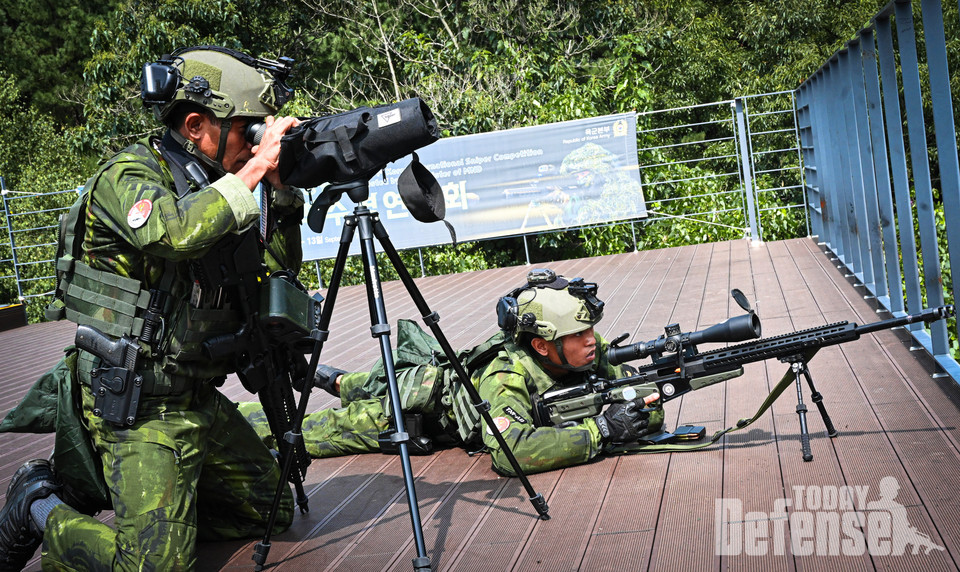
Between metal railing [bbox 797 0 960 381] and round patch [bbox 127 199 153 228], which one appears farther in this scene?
metal railing [bbox 797 0 960 381]

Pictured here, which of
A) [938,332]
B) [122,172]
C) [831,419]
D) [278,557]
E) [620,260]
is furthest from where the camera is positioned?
[620,260]

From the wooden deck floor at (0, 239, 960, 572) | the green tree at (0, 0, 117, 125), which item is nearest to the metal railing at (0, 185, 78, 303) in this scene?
the green tree at (0, 0, 117, 125)

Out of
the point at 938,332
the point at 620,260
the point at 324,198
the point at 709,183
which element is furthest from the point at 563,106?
the point at 324,198

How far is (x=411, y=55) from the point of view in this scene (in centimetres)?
1886

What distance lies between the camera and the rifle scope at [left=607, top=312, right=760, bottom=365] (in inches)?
149

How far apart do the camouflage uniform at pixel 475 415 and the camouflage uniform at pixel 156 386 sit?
3.88 ft

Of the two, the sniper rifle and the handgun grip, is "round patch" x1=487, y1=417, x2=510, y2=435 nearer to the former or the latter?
the sniper rifle

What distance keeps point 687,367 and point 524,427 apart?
0.78 m

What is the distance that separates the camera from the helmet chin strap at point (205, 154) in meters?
3.39

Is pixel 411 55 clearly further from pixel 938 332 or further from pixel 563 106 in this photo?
pixel 938 332

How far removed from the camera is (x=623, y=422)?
4117 mm

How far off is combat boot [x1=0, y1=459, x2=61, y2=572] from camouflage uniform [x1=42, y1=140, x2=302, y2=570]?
9cm

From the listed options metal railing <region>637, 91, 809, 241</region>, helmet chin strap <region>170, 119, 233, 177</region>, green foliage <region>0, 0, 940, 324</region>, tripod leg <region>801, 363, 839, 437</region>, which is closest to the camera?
helmet chin strap <region>170, 119, 233, 177</region>

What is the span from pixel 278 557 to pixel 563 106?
38.4 feet
